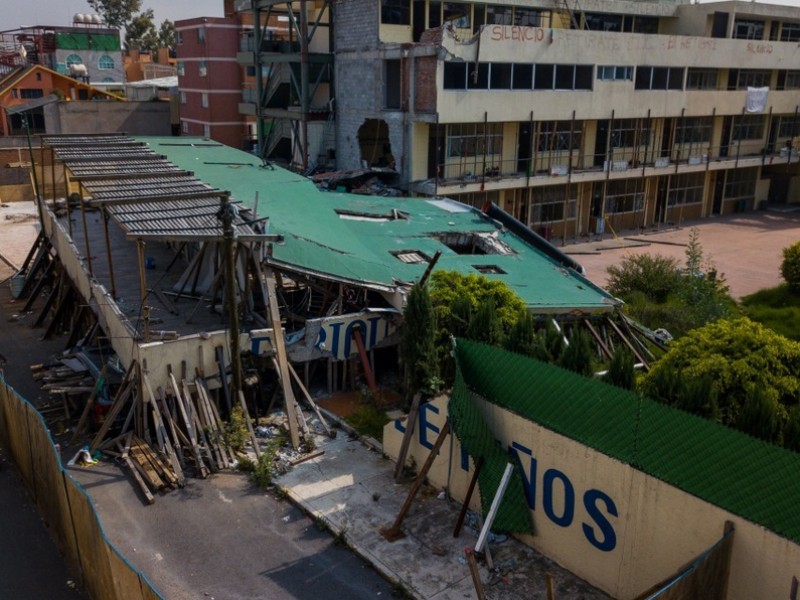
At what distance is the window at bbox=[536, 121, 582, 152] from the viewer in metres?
34.3

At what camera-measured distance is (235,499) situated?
41.6 feet

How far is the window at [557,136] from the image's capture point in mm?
34312

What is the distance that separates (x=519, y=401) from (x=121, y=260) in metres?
15.1

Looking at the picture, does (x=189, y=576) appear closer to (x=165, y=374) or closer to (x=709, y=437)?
(x=165, y=374)

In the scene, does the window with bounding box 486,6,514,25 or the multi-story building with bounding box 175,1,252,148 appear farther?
the multi-story building with bounding box 175,1,252,148

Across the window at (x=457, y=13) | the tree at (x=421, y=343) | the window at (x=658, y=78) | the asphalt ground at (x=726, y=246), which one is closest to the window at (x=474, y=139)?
the window at (x=457, y=13)

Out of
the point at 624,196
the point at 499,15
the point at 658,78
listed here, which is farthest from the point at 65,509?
the point at 658,78

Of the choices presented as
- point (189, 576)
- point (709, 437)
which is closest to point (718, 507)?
point (709, 437)

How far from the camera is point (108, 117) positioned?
4975cm

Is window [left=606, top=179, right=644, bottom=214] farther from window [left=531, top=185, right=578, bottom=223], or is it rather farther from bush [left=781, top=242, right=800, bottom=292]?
bush [left=781, top=242, right=800, bottom=292]

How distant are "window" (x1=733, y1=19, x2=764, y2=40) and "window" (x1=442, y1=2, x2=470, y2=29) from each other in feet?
57.9

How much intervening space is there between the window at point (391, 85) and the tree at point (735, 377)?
856 inches

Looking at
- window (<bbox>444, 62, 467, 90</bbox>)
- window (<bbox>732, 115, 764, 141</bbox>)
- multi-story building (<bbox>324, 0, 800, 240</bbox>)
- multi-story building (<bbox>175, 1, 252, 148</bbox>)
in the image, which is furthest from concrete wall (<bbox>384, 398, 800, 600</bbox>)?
multi-story building (<bbox>175, 1, 252, 148</bbox>)

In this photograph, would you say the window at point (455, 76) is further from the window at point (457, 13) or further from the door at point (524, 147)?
the window at point (457, 13)
